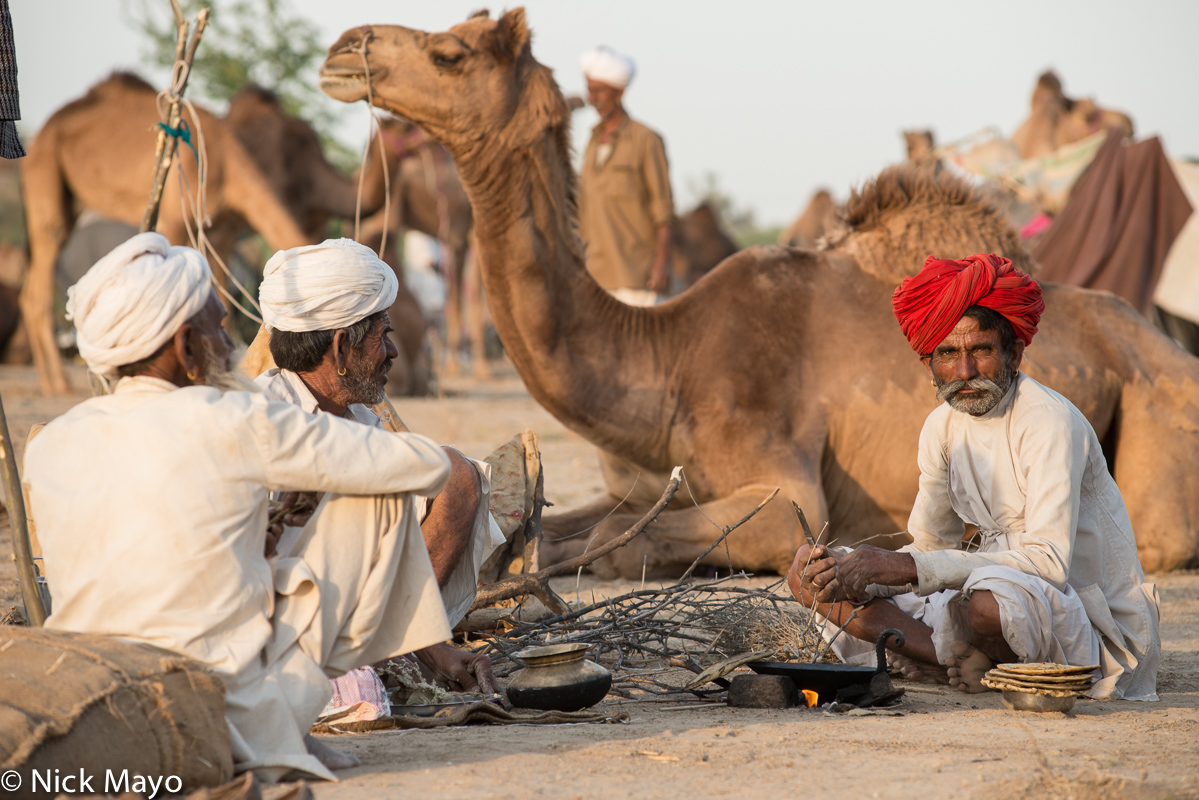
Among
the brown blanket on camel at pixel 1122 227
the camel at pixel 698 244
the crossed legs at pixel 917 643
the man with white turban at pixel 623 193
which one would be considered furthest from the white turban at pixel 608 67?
the camel at pixel 698 244

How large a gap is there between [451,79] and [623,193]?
338cm

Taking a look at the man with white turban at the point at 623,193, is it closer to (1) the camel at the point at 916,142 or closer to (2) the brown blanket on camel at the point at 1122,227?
(2) the brown blanket on camel at the point at 1122,227

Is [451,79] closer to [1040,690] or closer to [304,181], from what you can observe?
[1040,690]

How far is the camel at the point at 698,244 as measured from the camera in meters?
22.1

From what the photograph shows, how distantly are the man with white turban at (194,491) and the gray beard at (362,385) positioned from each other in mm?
838

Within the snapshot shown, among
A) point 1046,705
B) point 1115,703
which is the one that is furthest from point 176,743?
point 1115,703

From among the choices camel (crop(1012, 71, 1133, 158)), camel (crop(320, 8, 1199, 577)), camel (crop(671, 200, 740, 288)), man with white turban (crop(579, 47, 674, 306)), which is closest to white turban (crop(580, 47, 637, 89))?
man with white turban (crop(579, 47, 674, 306))

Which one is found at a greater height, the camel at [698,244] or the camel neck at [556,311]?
the camel at [698,244]

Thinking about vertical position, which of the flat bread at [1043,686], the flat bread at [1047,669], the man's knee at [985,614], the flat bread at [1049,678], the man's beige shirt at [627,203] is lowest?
the flat bread at [1043,686]

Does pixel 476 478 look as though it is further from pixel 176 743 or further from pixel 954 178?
pixel 954 178

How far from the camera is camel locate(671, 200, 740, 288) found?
22.1 metres

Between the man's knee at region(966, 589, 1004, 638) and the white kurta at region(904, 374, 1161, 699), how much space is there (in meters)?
0.03

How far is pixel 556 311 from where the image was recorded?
5.55 m

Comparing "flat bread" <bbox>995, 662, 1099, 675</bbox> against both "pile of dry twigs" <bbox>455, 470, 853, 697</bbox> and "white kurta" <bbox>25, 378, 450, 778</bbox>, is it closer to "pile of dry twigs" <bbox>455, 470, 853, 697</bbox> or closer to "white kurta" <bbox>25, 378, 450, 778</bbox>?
"pile of dry twigs" <bbox>455, 470, 853, 697</bbox>
